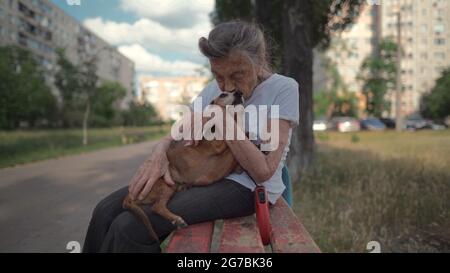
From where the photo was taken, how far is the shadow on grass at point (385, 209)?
3.00 m

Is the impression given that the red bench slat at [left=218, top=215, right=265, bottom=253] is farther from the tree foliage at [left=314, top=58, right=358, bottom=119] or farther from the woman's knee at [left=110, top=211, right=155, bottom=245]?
the tree foliage at [left=314, top=58, right=358, bottom=119]

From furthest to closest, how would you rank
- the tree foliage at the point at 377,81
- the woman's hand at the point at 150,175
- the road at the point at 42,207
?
the tree foliage at the point at 377,81 < the road at the point at 42,207 < the woman's hand at the point at 150,175

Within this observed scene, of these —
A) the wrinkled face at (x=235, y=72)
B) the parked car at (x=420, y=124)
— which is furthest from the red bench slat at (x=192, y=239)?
the parked car at (x=420, y=124)

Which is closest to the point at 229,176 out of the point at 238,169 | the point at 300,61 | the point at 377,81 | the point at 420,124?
the point at 238,169

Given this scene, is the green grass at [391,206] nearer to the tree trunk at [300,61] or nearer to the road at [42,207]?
the tree trunk at [300,61]

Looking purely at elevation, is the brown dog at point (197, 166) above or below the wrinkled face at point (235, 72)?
below

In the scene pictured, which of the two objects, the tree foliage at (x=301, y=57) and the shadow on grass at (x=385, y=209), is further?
the tree foliage at (x=301, y=57)

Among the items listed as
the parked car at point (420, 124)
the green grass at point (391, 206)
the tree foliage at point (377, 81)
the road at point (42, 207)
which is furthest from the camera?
the tree foliage at point (377, 81)

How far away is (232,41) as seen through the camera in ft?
6.73

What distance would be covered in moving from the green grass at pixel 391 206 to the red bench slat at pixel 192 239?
1.62m

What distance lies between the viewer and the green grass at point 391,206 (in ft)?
9.85

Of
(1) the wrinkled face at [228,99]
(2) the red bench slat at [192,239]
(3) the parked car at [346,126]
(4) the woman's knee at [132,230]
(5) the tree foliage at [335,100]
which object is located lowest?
(3) the parked car at [346,126]

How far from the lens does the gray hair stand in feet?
6.67
